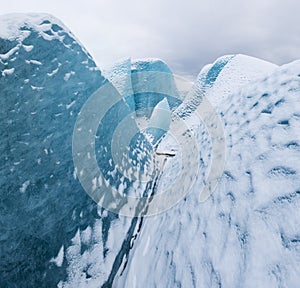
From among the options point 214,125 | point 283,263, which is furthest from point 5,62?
point 283,263

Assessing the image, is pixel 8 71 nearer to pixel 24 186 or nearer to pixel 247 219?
pixel 24 186

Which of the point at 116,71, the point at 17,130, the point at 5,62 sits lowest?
the point at 116,71

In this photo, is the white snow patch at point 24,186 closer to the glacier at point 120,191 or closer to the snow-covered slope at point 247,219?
the glacier at point 120,191

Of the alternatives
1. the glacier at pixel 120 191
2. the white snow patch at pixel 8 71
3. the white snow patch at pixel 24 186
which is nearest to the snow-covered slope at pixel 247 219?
the glacier at pixel 120 191

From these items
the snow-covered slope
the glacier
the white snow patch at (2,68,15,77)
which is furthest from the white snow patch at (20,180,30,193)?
the snow-covered slope

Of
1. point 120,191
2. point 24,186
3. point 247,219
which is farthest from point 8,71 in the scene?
point 247,219

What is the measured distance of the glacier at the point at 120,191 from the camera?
98 cm

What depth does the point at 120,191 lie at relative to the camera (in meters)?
2.17

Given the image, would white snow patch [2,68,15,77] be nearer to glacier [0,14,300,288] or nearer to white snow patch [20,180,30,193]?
glacier [0,14,300,288]

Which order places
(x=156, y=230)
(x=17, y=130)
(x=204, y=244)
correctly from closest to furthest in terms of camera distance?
(x=204, y=244)
(x=17, y=130)
(x=156, y=230)

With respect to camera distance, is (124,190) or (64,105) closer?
(64,105)

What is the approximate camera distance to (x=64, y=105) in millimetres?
1830

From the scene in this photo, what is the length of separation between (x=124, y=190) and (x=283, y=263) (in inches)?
63.6

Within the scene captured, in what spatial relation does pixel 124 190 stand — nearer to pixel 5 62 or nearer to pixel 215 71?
pixel 5 62
